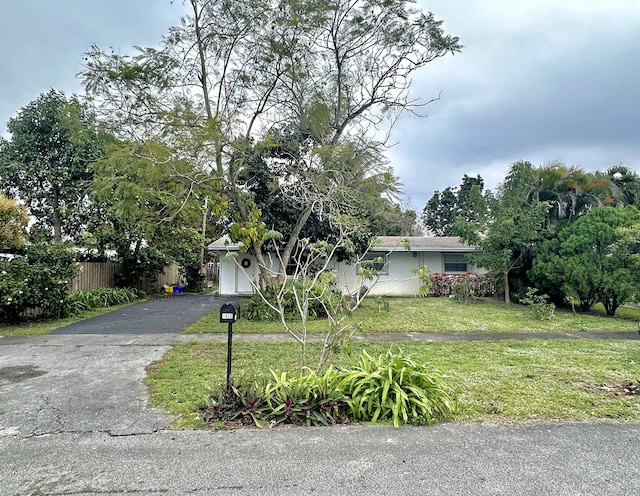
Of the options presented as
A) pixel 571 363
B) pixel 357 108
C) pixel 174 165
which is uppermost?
pixel 357 108

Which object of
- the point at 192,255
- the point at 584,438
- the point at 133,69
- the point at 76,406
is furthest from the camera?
the point at 192,255

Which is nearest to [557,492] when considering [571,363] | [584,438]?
[584,438]

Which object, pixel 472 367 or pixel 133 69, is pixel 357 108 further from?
pixel 472 367

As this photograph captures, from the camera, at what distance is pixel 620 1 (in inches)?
290

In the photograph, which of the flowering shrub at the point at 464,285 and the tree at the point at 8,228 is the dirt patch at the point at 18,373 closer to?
the tree at the point at 8,228

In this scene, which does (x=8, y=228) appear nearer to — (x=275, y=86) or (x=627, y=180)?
(x=275, y=86)

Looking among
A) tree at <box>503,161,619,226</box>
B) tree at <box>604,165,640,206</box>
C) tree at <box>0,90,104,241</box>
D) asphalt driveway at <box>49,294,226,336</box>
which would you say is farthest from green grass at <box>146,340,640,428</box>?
tree at <box>0,90,104,241</box>

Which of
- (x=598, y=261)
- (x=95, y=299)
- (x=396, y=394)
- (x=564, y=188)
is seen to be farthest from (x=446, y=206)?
(x=396, y=394)

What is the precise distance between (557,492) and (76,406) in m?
4.36

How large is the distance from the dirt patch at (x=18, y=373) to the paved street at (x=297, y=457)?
1164 millimetres

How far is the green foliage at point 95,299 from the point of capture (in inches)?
418

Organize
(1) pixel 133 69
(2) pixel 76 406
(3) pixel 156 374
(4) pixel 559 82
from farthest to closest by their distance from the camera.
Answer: (4) pixel 559 82, (1) pixel 133 69, (3) pixel 156 374, (2) pixel 76 406

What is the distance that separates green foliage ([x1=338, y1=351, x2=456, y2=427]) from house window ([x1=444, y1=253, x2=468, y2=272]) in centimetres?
1481

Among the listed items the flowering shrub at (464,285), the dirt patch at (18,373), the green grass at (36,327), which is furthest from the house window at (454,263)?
the dirt patch at (18,373)
